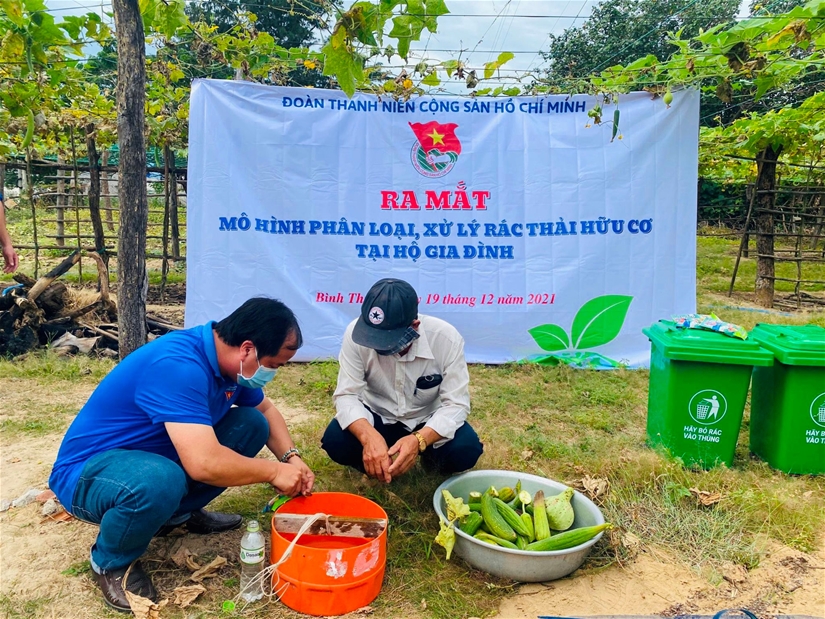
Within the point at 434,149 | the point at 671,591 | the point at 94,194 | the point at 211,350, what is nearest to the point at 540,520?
the point at 671,591

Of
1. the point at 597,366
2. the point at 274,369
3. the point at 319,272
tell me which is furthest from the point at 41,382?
the point at 597,366

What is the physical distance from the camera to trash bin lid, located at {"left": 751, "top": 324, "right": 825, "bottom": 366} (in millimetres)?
3596

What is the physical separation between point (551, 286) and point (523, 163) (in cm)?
121

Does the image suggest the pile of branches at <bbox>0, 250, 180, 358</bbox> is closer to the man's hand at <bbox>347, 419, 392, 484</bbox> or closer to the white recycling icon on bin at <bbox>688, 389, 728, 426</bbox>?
the man's hand at <bbox>347, 419, 392, 484</bbox>

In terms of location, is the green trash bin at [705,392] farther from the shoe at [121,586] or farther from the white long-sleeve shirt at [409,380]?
the shoe at [121,586]

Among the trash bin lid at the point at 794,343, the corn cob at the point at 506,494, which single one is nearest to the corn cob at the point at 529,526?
the corn cob at the point at 506,494

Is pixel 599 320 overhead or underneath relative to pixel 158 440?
overhead

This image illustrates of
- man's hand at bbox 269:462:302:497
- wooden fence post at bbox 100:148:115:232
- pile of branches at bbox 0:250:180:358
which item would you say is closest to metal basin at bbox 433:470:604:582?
man's hand at bbox 269:462:302:497

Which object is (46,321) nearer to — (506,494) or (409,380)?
(409,380)

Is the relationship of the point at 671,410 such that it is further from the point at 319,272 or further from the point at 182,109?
the point at 182,109

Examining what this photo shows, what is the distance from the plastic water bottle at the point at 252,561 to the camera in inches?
95.9

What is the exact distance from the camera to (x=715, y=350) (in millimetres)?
3713

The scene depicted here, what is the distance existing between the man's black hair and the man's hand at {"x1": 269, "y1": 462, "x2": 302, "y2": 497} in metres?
0.49

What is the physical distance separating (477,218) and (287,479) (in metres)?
3.92
